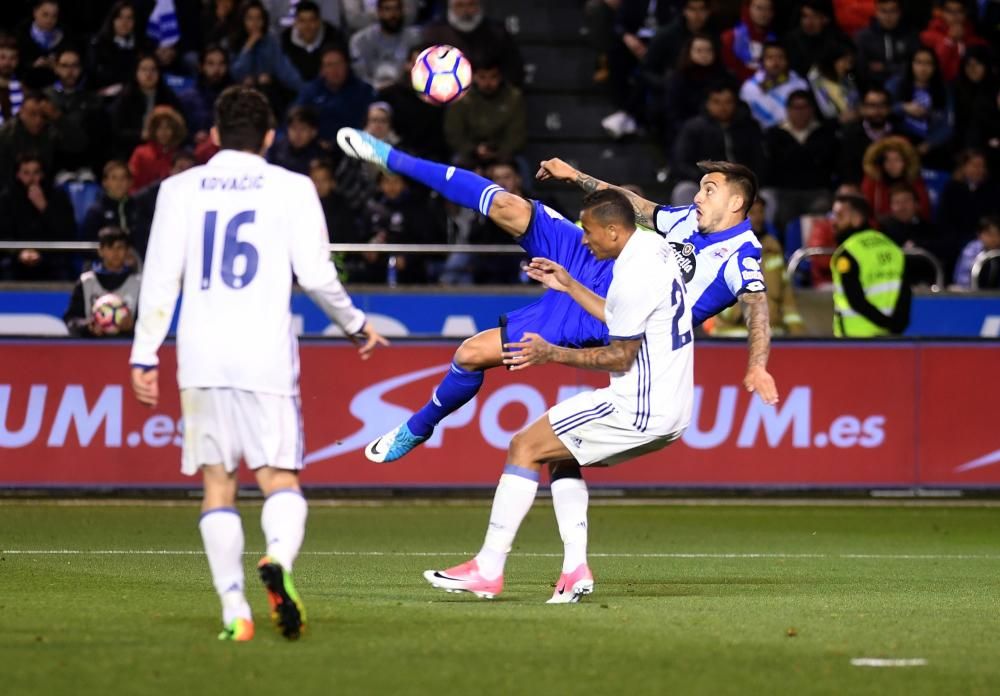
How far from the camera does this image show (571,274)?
1005 cm

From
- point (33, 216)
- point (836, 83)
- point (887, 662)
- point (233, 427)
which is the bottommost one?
point (887, 662)

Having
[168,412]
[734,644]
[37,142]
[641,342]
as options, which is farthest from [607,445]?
[37,142]

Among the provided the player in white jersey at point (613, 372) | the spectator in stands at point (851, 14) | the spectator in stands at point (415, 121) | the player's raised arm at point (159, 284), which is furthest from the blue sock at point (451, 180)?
the spectator in stands at point (851, 14)

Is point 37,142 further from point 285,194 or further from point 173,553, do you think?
point 285,194

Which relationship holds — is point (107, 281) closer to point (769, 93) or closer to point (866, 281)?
point (866, 281)

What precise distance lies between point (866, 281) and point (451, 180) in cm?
734

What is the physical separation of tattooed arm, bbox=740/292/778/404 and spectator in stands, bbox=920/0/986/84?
11753 mm

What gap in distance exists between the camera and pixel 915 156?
18500 mm

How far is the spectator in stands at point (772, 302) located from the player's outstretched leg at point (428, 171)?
272 inches

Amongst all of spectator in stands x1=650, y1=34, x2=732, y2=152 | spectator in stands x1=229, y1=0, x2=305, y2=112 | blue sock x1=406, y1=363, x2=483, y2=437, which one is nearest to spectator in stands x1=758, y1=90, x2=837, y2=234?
spectator in stands x1=650, y1=34, x2=732, y2=152

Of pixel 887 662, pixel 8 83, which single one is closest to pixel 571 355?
pixel 887 662

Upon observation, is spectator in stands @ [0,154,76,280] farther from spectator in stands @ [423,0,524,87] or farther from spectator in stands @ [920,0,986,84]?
spectator in stands @ [920,0,986,84]

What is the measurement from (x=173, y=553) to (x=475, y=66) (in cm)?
871

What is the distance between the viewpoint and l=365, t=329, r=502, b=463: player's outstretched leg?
33.6 ft
